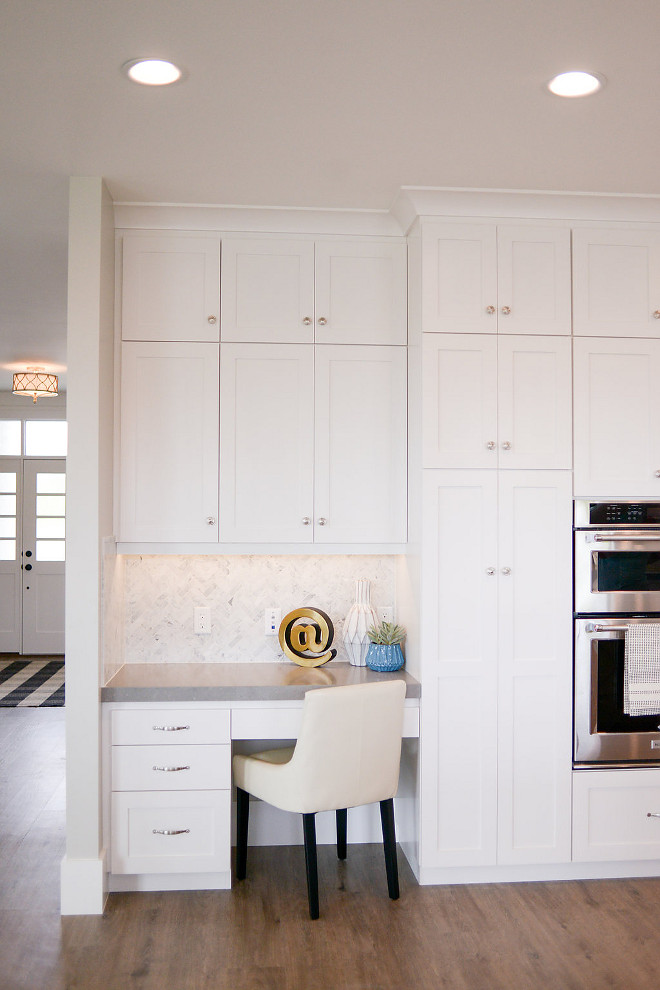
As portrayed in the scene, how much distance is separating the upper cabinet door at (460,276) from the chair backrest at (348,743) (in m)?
1.39

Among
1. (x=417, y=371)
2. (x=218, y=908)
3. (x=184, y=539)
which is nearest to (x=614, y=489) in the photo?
(x=417, y=371)

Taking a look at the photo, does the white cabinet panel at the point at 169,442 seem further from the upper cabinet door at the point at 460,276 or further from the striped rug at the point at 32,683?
the striped rug at the point at 32,683

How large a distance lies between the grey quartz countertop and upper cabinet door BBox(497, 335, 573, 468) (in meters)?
1.00

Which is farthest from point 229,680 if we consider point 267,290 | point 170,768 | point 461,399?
point 267,290

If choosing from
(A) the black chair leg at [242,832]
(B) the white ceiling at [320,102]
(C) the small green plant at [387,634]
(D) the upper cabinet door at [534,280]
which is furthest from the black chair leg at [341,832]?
(B) the white ceiling at [320,102]

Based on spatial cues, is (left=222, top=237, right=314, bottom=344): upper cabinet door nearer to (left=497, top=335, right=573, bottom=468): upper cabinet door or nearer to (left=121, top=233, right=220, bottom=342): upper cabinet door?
(left=121, top=233, right=220, bottom=342): upper cabinet door

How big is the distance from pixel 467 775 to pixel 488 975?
75 centimetres

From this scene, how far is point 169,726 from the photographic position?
322 cm

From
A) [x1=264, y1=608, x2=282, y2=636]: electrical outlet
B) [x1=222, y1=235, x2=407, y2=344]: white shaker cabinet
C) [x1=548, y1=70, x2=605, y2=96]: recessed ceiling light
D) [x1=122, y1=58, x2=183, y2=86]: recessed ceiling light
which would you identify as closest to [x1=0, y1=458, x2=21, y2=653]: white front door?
[x1=264, y1=608, x2=282, y2=636]: electrical outlet

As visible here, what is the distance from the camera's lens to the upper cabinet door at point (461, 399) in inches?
129

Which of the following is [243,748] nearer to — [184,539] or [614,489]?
[184,539]

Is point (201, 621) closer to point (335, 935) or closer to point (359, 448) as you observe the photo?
point (359, 448)

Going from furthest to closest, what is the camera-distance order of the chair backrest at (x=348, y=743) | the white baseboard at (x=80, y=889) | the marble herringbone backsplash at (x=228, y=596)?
1. the marble herringbone backsplash at (x=228, y=596)
2. the white baseboard at (x=80, y=889)
3. the chair backrest at (x=348, y=743)

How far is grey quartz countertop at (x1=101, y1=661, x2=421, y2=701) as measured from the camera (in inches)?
127
